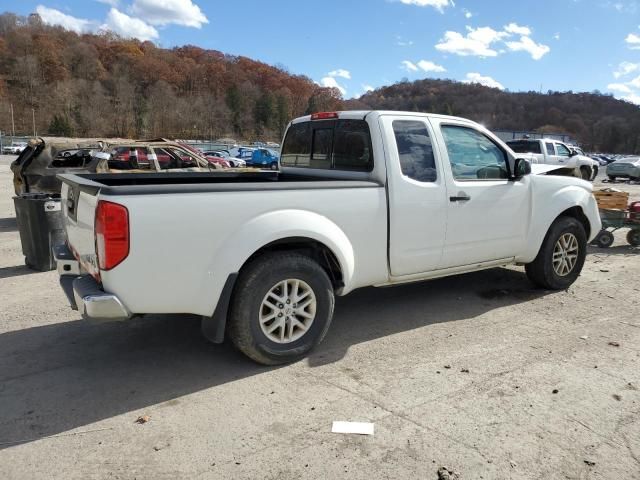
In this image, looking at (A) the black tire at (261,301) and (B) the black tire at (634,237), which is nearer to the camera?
(A) the black tire at (261,301)

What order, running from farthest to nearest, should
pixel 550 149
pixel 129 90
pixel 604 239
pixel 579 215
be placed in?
pixel 129 90
pixel 550 149
pixel 604 239
pixel 579 215

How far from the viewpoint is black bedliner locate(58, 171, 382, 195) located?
3225 millimetres

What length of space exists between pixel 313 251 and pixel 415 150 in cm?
139

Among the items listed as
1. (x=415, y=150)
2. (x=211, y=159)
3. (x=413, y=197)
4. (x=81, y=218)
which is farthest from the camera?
(x=211, y=159)

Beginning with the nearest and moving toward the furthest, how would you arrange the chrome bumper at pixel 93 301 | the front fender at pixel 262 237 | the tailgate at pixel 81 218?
the chrome bumper at pixel 93 301 < the tailgate at pixel 81 218 < the front fender at pixel 262 237

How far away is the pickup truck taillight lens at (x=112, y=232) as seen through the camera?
310 cm

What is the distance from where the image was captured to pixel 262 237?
3564mm

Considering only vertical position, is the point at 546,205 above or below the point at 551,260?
above

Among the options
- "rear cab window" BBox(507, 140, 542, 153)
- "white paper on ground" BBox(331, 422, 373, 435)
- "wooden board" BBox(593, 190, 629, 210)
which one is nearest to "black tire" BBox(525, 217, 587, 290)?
"white paper on ground" BBox(331, 422, 373, 435)

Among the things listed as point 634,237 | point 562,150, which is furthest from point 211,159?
point 634,237

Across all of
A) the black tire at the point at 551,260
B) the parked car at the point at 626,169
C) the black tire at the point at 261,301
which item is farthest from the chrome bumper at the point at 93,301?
the parked car at the point at 626,169

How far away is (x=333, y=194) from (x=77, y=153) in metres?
9.60

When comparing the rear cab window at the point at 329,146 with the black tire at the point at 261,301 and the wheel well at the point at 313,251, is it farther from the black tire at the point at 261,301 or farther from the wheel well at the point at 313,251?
the black tire at the point at 261,301

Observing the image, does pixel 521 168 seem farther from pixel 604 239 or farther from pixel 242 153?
pixel 242 153
